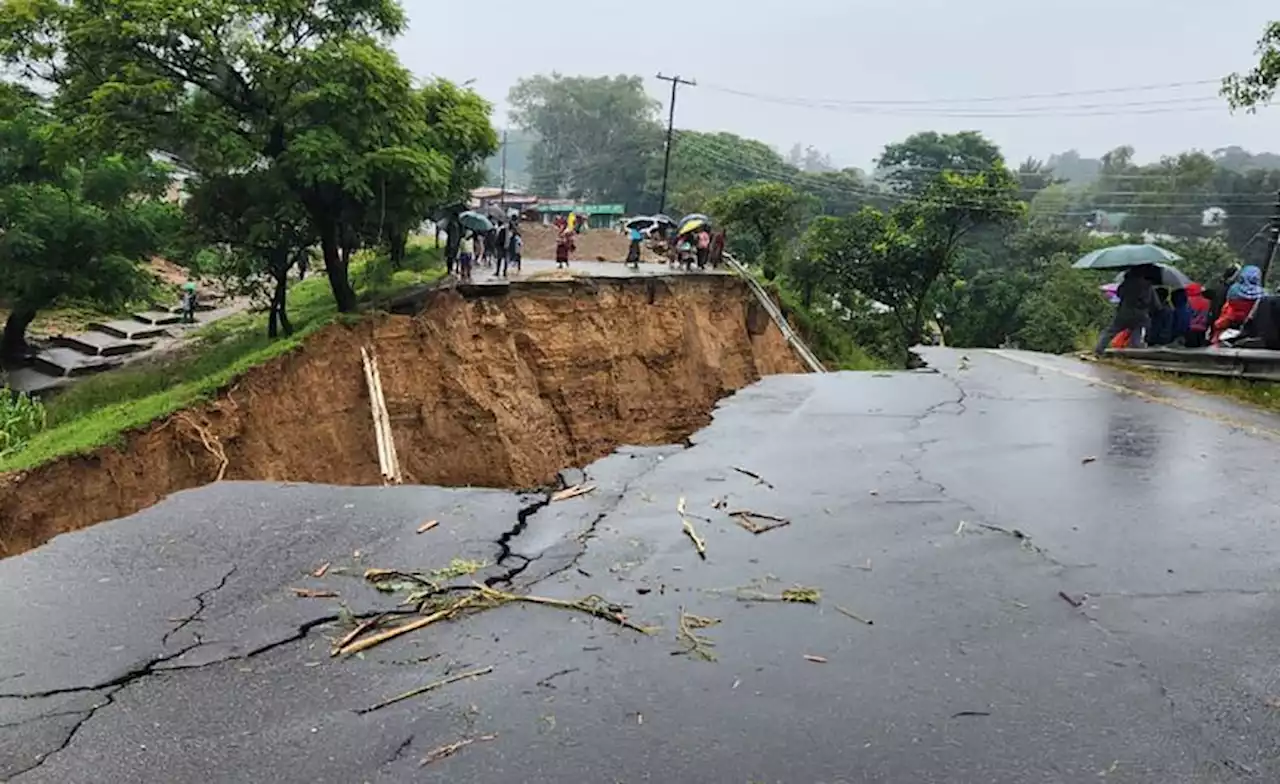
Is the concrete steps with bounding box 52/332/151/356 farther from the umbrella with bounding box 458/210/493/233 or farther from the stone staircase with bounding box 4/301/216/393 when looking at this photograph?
the umbrella with bounding box 458/210/493/233

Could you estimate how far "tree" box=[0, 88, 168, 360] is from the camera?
1716cm

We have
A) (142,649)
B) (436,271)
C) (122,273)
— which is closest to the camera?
(142,649)

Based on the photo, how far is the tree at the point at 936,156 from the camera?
5134 centimetres

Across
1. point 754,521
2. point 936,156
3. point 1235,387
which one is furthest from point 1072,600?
point 936,156

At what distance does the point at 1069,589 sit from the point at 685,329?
719 inches

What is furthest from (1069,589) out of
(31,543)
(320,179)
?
(320,179)

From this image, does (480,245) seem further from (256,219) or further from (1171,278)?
(1171,278)

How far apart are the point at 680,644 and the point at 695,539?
126 cm

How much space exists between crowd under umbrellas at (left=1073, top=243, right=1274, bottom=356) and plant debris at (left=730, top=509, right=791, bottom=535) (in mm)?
8629

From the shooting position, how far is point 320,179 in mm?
12961

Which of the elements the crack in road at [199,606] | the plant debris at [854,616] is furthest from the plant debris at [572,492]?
the plant debris at [854,616]

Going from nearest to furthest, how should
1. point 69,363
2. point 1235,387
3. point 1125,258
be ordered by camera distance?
1. point 1235,387
2. point 1125,258
3. point 69,363

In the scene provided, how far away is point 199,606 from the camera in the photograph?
3887 mm

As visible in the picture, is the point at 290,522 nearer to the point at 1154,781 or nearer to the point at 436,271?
the point at 1154,781
